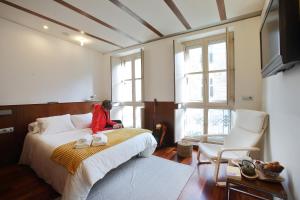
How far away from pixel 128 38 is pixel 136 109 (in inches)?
78.1

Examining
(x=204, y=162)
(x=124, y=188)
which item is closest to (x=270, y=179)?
(x=204, y=162)

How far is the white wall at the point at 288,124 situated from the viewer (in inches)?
44.9

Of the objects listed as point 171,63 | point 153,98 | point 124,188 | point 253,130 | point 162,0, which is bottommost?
point 124,188

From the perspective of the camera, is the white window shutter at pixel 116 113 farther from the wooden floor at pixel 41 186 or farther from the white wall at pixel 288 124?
the white wall at pixel 288 124

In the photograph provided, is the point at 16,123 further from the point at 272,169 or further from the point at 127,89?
the point at 272,169

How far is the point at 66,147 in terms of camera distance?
1919mm

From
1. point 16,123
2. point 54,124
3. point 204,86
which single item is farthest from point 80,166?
point 204,86

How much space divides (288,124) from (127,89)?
3899mm

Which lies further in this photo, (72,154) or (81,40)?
(81,40)

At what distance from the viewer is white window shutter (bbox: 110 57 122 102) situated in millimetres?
4548

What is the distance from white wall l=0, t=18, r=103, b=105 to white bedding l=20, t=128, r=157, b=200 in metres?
0.98

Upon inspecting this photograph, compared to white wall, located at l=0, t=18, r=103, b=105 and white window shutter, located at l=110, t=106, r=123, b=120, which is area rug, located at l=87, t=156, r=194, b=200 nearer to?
white window shutter, located at l=110, t=106, r=123, b=120

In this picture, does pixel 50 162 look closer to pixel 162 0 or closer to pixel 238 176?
pixel 238 176

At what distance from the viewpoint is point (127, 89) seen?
182 inches
